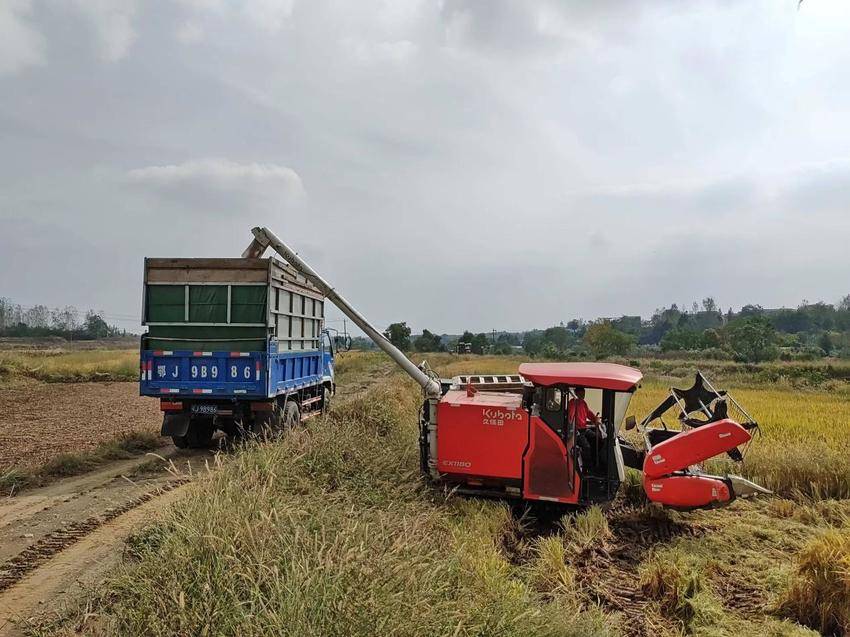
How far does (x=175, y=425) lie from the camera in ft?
31.3

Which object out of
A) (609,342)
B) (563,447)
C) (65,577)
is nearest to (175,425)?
(65,577)

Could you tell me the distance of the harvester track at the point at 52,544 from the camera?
484cm

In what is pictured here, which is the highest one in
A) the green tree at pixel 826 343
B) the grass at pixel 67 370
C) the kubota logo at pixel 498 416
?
the green tree at pixel 826 343

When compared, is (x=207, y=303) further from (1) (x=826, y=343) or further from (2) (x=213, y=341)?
(1) (x=826, y=343)

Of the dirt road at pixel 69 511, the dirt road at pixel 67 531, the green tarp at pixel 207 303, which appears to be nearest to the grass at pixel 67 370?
the dirt road at pixel 69 511

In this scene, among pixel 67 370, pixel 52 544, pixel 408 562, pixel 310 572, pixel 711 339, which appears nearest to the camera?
pixel 310 572

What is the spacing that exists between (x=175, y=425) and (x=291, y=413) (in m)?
1.95

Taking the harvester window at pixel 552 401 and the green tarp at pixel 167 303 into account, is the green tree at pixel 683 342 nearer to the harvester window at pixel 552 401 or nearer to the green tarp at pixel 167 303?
the harvester window at pixel 552 401

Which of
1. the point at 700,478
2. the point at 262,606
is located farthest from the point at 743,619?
the point at 262,606

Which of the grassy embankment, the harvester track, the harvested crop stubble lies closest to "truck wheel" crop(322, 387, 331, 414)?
the grassy embankment

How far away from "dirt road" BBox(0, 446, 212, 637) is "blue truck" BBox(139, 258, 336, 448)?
1.24m

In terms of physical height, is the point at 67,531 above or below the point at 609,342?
below

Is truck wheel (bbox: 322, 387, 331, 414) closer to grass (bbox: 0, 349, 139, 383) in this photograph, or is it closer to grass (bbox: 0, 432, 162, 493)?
grass (bbox: 0, 432, 162, 493)

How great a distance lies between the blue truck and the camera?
30.7ft
